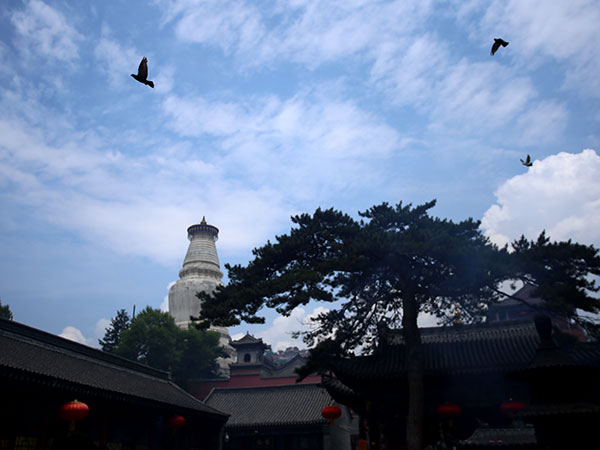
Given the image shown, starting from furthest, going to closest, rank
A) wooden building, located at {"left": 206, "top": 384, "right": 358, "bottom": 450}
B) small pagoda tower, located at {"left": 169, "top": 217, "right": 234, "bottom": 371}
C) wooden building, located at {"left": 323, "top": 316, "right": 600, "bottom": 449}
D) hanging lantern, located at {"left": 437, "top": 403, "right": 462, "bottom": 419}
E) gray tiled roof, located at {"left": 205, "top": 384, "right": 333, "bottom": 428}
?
small pagoda tower, located at {"left": 169, "top": 217, "right": 234, "bottom": 371} → gray tiled roof, located at {"left": 205, "top": 384, "right": 333, "bottom": 428} → wooden building, located at {"left": 206, "top": 384, "right": 358, "bottom": 450} → wooden building, located at {"left": 323, "top": 316, "right": 600, "bottom": 449} → hanging lantern, located at {"left": 437, "top": 403, "right": 462, "bottom": 419}

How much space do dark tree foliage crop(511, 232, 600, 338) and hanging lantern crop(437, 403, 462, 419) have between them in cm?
458

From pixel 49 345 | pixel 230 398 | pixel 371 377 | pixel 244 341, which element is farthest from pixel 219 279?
pixel 371 377

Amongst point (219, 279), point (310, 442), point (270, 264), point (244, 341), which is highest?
point (219, 279)

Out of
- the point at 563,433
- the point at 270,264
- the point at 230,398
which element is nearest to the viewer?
the point at 563,433

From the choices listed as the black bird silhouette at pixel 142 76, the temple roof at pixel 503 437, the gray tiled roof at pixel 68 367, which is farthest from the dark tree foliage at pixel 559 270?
the gray tiled roof at pixel 68 367

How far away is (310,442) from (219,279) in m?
30.5

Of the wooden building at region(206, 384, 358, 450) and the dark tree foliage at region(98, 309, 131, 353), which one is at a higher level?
the dark tree foliage at region(98, 309, 131, 353)

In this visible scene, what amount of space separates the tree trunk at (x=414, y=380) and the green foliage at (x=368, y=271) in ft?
0.39

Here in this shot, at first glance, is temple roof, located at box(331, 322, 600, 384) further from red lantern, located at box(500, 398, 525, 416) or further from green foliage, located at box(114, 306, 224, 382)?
green foliage, located at box(114, 306, 224, 382)

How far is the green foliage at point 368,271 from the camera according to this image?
12406mm

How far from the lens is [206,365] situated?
136 feet

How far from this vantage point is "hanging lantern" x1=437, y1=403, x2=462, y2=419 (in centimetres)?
1413

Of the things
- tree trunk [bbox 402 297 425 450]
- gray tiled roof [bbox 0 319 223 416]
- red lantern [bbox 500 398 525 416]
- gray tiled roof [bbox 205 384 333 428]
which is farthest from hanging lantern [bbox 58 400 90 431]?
gray tiled roof [bbox 205 384 333 428]

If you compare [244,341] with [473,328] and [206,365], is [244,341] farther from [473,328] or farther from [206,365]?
[473,328]
